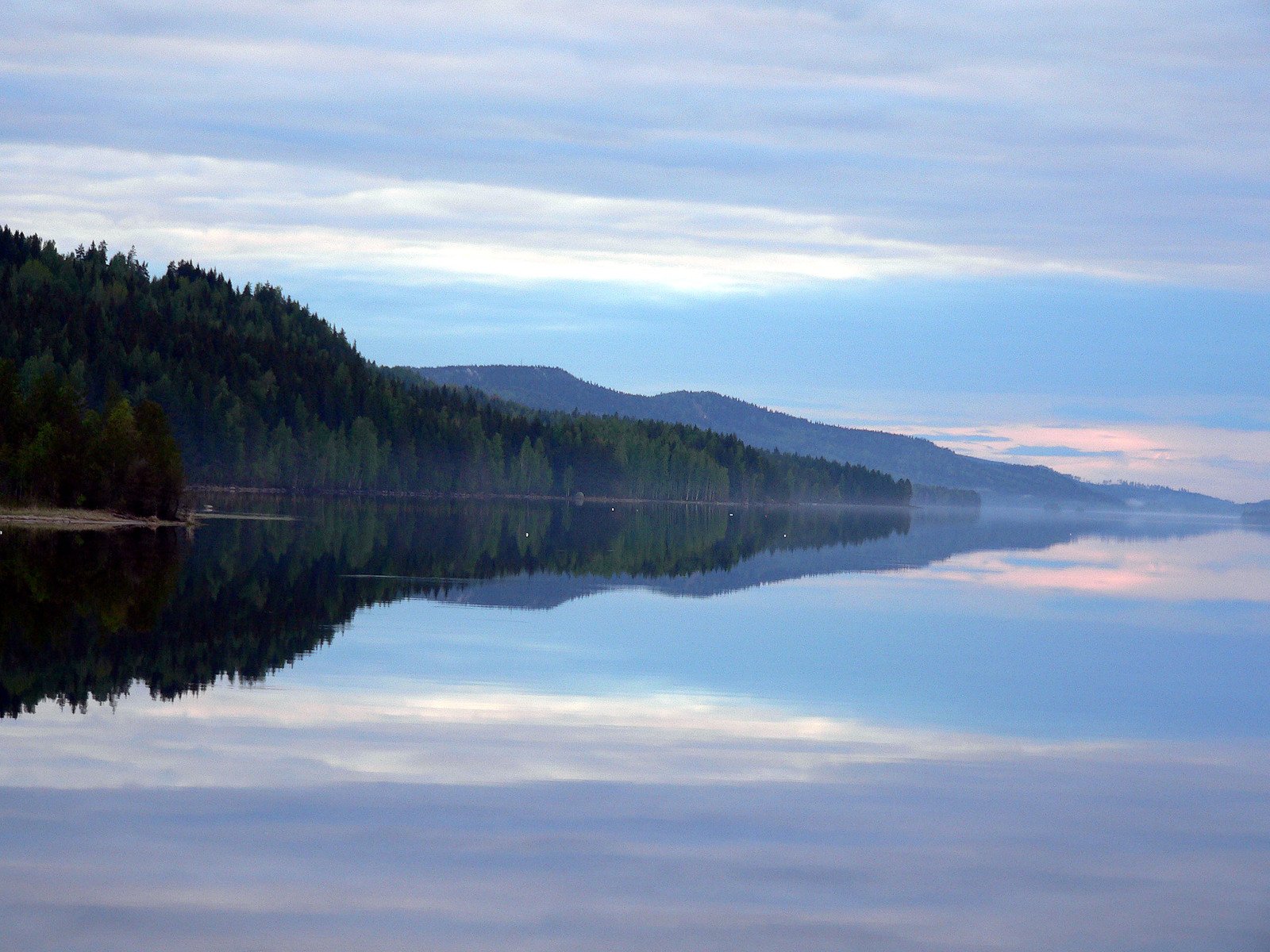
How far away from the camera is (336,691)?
26891mm

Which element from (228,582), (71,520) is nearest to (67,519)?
(71,520)

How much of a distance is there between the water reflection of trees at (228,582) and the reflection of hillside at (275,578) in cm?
9

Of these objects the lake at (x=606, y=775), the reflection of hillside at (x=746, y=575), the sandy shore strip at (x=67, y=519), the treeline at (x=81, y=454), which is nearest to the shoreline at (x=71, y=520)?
the sandy shore strip at (x=67, y=519)

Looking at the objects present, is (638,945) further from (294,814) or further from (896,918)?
(294,814)

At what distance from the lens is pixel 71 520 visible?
81688 mm

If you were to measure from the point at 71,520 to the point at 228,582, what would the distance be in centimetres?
3801

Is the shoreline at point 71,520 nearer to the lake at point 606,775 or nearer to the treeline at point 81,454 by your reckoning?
the treeline at point 81,454

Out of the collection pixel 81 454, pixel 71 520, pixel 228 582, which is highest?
pixel 81 454

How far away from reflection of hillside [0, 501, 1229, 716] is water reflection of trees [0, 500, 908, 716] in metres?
0.09

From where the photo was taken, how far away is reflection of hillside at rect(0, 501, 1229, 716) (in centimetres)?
2895

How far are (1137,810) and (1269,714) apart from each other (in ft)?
38.0

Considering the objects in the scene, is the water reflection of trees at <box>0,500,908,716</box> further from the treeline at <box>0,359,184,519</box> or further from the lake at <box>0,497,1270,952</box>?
the treeline at <box>0,359,184,519</box>

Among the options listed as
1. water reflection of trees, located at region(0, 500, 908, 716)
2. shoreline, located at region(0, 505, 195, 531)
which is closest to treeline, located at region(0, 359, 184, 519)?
shoreline, located at region(0, 505, 195, 531)

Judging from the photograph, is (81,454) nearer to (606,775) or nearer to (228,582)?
(228,582)
